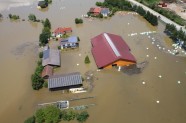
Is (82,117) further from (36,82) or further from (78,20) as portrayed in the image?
(78,20)

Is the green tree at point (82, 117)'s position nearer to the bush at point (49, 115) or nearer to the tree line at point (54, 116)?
the tree line at point (54, 116)

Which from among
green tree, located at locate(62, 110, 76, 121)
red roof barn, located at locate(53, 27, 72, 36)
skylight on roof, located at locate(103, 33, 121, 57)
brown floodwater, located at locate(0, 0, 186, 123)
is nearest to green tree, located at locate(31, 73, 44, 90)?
brown floodwater, located at locate(0, 0, 186, 123)

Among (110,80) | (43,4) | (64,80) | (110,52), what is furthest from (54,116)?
(43,4)

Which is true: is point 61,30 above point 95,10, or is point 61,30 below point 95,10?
below

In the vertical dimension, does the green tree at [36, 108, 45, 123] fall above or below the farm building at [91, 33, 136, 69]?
below

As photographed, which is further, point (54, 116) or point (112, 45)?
point (112, 45)

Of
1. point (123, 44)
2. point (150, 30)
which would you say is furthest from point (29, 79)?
point (150, 30)

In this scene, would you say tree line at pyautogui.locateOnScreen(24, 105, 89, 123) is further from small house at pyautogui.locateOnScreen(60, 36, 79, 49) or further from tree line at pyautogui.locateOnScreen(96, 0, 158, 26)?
tree line at pyautogui.locateOnScreen(96, 0, 158, 26)
